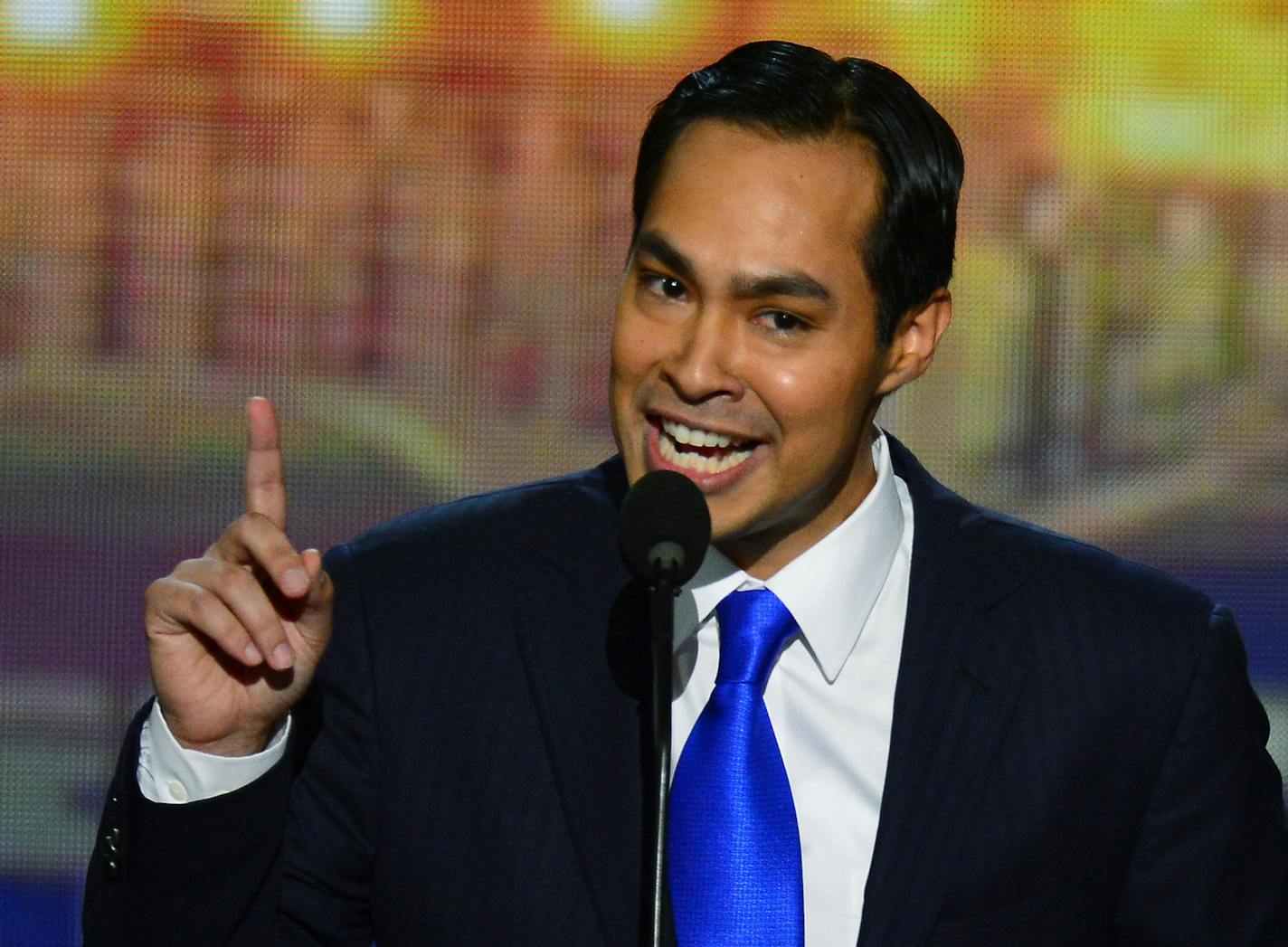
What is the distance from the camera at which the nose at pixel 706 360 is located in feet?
5.87

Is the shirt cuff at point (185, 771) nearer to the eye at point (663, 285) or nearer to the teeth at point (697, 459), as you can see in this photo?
the teeth at point (697, 459)

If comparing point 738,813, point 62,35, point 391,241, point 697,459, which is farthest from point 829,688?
point 62,35

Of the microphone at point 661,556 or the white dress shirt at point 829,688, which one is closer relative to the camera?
the microphone at point 661,556

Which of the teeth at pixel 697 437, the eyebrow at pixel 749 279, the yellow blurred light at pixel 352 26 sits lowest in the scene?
the teeth at pixel 697 437

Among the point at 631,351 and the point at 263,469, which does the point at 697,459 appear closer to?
the point at 631,351

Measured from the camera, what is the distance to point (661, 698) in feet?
4.46

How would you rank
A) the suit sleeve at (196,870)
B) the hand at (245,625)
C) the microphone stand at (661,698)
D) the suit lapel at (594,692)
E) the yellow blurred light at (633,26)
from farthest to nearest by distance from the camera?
1. the yellow blurred light at (633,26)
2. the suit lapel at (594,692)
3. the suit sleeve at (196,870)
4. the hand at (245,625)
5. the microphone stand at (661,698)

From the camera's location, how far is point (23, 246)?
9.74 feet

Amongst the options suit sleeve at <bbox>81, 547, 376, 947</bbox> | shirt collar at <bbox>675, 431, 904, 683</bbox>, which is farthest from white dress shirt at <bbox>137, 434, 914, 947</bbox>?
suit sleeve at <bbox>81, 547, 376, 947</bbox>

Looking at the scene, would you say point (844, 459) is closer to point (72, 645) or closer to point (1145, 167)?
point (1145, 167)

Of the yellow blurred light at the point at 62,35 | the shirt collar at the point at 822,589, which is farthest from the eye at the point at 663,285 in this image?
the yellow blurred light at the point at 62,35

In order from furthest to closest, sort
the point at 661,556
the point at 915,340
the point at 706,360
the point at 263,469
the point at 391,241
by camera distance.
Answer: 1. the point at 391,241
2. the point at 915,340
3. the point at 706,360
4. the point at 263,469
5. the point at 661,556

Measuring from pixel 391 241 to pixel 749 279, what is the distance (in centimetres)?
129

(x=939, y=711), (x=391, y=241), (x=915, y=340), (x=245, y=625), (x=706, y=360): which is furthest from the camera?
(x=391, y=241)
